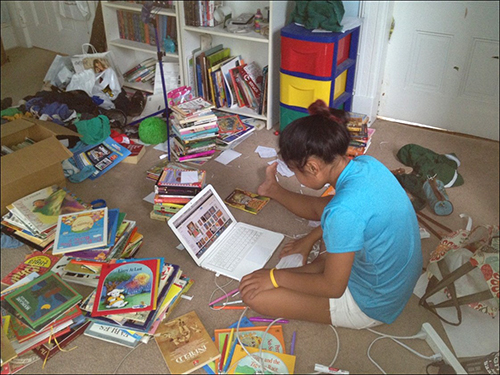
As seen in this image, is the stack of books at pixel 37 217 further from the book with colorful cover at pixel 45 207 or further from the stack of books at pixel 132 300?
the stack of books at pixel 132 300

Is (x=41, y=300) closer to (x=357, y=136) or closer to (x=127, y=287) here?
(x=127, y=287)

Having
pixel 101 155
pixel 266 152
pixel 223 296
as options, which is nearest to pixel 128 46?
pixel 101 155

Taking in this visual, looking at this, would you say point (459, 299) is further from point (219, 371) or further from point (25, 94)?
point (25, 94)

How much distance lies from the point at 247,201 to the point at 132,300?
34.6 inches

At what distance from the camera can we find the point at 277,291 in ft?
5.53

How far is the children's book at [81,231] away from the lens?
1896 millimetres

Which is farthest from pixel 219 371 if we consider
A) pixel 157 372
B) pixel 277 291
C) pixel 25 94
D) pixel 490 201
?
pixel 25 94

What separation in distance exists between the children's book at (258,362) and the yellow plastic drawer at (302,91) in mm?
1617

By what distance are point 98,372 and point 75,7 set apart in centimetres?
336

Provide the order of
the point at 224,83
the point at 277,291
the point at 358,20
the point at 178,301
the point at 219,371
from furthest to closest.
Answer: the point at 224,83 → the point at 358,20 → the point at 178,301 → the point at 277,291 → the point at 219,371

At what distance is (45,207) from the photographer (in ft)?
7.02

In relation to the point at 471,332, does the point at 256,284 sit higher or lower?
higher

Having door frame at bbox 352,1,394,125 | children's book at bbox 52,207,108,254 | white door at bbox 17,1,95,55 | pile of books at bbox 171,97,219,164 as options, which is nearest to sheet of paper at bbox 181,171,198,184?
children's book at bbox 52,207,108,254

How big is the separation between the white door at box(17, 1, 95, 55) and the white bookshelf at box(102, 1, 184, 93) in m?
0.56
